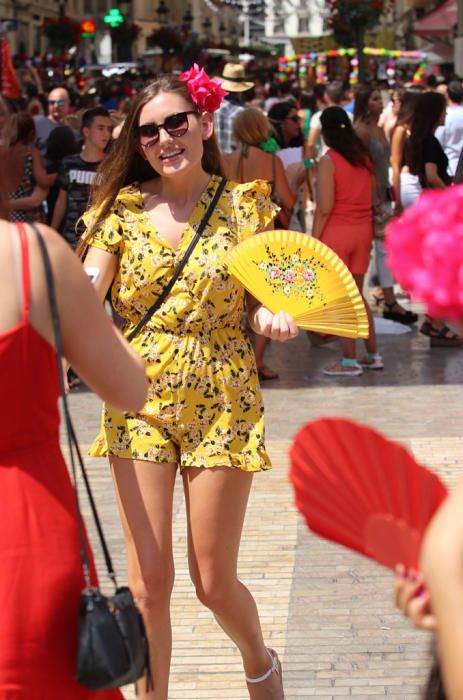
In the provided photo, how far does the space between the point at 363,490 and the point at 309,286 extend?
1.73 meters

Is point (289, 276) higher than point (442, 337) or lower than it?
higher

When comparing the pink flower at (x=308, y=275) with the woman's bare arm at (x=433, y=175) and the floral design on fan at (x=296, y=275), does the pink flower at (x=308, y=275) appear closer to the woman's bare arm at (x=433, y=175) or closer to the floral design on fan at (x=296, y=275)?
the floral design on fan at (x=296, y=275)

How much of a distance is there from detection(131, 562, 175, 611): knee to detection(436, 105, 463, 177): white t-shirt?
799 centimetres

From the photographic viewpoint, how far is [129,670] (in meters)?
2.38

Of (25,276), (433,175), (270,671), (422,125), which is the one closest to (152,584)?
(270,671)

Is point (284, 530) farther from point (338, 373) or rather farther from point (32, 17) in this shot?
point (32, 17)

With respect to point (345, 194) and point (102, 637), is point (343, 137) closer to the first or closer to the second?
point (345, 194)

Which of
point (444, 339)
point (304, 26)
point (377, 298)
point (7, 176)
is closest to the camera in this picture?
point (7, 176)

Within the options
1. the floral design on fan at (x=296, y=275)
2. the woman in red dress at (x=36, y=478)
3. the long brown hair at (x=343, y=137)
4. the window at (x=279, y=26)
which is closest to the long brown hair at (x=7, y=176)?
the woman in red dress at (x=36, y=478)

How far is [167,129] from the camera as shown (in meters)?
3.70

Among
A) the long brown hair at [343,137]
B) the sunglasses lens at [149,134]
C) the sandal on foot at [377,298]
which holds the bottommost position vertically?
the sandal on foot at [377,298]

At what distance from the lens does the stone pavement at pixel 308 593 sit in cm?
425

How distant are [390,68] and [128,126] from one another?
1636 inches

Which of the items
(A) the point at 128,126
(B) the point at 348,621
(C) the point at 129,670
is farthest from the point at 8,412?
(B) the point at 348,621
